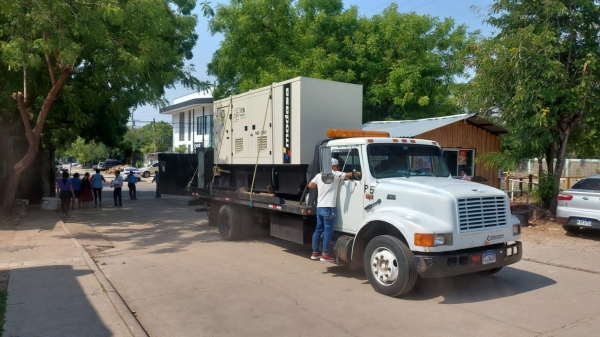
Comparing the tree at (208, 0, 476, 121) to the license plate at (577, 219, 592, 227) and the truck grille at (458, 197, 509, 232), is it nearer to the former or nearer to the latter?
the license plate at (577, 219, 592, 227)

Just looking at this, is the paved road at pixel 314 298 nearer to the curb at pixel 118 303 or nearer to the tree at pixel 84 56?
the curb at pixel 118 303

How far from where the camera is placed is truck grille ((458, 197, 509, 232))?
→ 6.41m

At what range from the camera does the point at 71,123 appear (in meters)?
Answer: 17.0

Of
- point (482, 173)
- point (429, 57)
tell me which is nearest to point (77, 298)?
point (482, 173)

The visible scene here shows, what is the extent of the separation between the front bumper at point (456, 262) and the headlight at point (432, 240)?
0.57 ft

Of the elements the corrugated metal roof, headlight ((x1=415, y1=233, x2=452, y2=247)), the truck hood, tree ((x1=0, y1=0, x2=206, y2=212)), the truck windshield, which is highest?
tree ((x1=0, y1=0, x2=206, y2=212))

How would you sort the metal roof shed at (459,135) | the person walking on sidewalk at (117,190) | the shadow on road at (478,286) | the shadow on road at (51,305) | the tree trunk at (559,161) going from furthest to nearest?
the person walking on sidewalk at (117,190) < the metal roof shed at (459,135) < the tree trunk at (559,161) < the shadow on road at (478,286) < the shadow on road at (51,305)

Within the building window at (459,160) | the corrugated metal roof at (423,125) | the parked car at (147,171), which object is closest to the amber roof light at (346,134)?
the corrugated metal roof at (423,125)

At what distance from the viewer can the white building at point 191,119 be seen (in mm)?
42219

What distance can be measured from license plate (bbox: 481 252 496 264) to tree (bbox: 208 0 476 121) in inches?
488

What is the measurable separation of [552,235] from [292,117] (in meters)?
7.38

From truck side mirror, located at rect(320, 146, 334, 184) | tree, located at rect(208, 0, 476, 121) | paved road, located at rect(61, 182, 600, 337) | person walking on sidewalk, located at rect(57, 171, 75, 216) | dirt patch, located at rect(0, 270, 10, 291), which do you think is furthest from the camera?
tree, located at rect(208, 0, 476, 121)

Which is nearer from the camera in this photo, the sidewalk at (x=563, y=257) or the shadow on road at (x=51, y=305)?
the shadow on road at (x=51, y=305)

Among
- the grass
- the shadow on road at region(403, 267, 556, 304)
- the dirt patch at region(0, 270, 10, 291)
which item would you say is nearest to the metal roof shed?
the shadow on road at region(403, 267, 556, 304)
